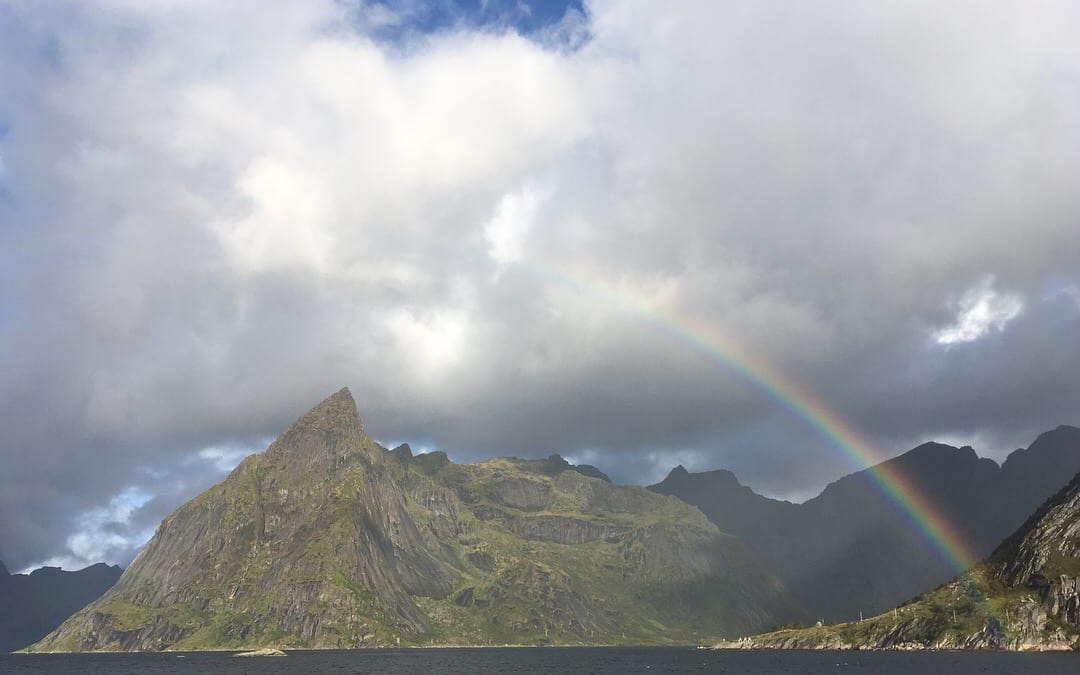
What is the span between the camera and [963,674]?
648 feet

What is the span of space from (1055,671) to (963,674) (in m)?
A: 19.2

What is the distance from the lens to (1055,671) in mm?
188875
